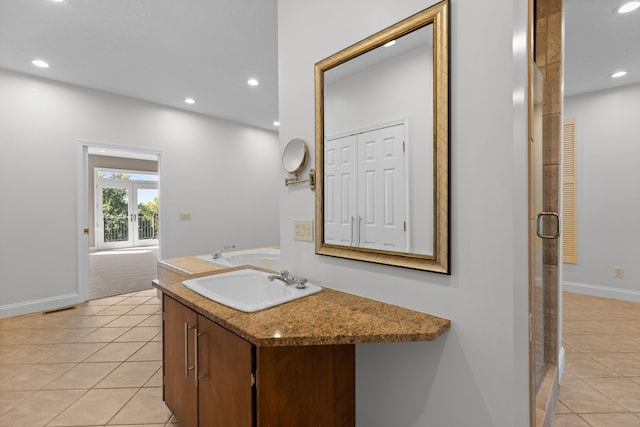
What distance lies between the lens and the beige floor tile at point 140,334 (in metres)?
2.64

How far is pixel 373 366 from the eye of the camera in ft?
4.38

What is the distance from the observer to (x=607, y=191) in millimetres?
3615

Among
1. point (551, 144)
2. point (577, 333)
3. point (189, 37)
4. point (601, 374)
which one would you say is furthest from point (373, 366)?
point (189, 37)

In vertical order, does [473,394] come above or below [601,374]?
above

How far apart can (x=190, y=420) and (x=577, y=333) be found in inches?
124

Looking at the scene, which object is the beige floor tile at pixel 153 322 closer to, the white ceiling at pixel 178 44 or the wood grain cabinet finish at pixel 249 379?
the wood grain cabinet finish at pixel 249 379

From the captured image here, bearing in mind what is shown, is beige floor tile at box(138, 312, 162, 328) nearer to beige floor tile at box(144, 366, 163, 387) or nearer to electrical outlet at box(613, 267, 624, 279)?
beige floor tile at box(144, 366, 163, 387)

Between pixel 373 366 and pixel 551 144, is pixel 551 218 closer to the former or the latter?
pixel 551 144

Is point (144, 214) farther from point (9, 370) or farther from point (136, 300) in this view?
point (9, 370)

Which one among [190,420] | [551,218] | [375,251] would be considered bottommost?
[190,420]

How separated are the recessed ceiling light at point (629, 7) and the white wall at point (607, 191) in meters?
1.86

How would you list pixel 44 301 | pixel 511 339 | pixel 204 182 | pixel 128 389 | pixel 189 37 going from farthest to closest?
pixel 204 182 < pixel 44 301 < pixel 189 37 < pixel 128 389 < pixel 511 339

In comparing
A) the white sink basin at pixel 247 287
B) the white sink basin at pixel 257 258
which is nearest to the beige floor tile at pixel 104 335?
the white sink basin at pixel 257 258

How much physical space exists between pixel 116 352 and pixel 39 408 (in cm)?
67
